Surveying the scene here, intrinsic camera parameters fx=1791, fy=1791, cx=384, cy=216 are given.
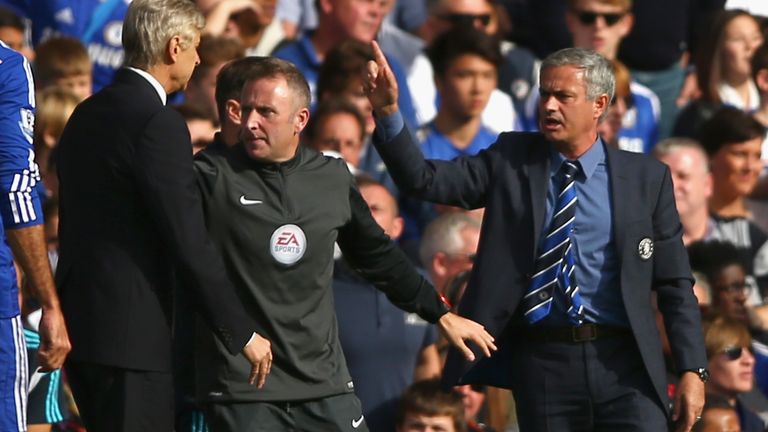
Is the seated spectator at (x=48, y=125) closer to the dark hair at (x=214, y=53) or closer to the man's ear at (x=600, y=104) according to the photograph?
the dark hair at (x=214, y=53)

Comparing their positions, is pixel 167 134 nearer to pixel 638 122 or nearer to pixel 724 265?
pixel 724 265

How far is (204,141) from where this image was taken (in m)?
9.70

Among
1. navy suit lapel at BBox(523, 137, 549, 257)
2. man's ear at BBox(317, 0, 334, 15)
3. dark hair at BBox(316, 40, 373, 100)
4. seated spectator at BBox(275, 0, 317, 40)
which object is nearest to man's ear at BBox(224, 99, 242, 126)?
navy suit lapel at BBox(523, 137, 549, 257)

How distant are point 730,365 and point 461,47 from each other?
9.61 feet

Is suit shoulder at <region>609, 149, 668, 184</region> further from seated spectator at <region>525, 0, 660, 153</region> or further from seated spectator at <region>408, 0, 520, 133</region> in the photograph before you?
seated spectator at <region>525, 0, 660, 153</region>

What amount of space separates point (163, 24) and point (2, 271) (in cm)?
102

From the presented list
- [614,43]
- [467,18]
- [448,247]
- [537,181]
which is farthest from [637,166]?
[467,18]

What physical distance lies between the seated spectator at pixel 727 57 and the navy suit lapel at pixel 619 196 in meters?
5.36

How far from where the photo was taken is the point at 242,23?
1198 cm

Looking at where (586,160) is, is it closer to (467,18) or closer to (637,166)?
(637,166)

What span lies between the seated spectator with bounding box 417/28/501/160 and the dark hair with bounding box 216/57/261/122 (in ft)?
13.9

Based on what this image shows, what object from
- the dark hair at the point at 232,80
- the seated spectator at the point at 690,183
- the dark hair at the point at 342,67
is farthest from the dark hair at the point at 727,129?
the dark hair at the point at 232,80

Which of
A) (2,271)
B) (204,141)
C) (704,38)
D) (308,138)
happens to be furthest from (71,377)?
(704,38)

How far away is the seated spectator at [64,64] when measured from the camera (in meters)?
10.8
